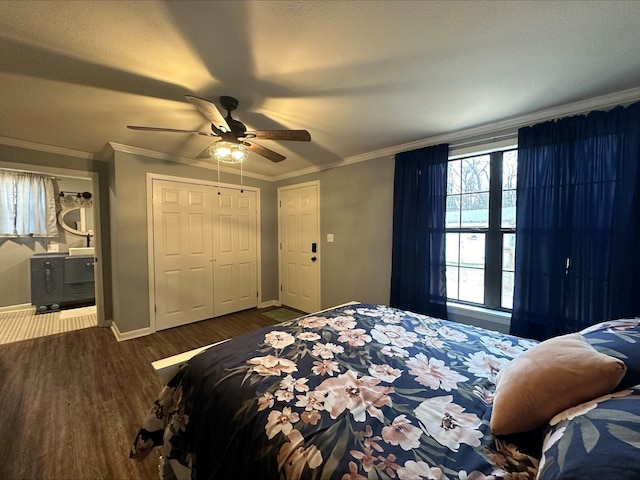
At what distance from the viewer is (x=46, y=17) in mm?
1234

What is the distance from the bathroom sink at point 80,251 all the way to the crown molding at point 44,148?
2224mm

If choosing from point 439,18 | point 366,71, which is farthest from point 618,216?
point 366,71

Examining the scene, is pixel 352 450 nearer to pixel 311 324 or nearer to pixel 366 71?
pixel 311 324

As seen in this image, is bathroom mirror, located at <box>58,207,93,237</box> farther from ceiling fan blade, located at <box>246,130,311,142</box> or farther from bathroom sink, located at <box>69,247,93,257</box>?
ceiling fan blade, located at <box>246,130,311,142</box>

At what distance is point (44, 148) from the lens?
2.98 m

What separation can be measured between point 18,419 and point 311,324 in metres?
2.17

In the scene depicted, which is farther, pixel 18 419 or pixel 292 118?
pixel 292 118

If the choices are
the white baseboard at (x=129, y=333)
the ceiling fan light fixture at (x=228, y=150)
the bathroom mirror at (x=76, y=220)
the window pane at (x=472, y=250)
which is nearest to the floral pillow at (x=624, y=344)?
the window pane at (x=472, y=250)

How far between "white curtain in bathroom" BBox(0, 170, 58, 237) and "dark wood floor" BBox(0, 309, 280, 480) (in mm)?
2475

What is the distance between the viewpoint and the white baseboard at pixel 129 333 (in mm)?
3047

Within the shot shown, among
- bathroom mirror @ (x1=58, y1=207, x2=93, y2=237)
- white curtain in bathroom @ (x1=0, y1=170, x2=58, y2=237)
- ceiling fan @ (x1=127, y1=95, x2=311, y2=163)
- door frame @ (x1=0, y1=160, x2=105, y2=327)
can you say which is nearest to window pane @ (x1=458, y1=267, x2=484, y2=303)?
ceiling fan @ (x1=127, y1=95, x2=311, y2=163)

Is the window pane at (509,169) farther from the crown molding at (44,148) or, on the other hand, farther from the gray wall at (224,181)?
Result: the crown molding at (44,148)

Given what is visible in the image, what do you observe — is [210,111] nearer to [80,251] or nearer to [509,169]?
[509,169]

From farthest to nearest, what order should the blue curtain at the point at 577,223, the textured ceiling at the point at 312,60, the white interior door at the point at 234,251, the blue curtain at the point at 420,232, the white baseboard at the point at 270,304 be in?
the white baseboard at the point at 270,304, the white interior door at the point at 234,251, the blue curtain at the point at 420,232, the blue curtain at the point at 577,223, the textured ceiling at the point at 312,60
